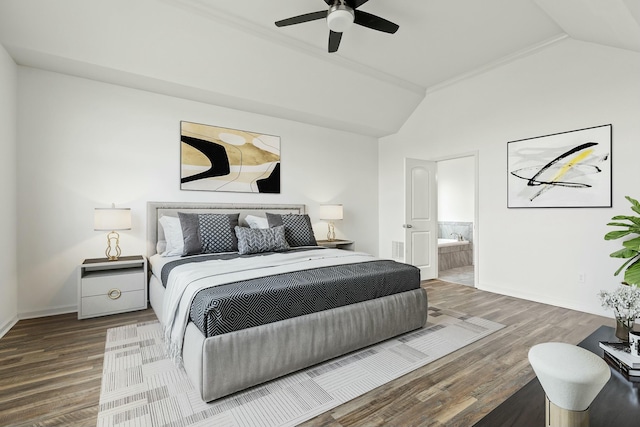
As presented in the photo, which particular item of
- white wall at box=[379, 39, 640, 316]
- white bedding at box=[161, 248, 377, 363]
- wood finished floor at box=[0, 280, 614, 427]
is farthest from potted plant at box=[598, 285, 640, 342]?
white wall at box=[379, 39, 640, 316]

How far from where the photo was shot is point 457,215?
723 centimetres

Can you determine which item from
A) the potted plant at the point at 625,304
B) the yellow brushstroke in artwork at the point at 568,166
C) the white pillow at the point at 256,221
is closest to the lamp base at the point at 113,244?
the white pillow at the point at 256,221

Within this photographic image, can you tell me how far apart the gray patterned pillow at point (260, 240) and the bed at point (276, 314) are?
0.35 metres

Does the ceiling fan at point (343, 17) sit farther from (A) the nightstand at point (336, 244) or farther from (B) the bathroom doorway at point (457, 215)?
(B) the bathroom doorway at point (457, 215)

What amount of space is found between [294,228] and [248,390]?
7.61 ft

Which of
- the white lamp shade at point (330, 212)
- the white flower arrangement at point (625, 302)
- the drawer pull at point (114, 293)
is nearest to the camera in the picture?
the white flower arrangement at point (625, 302)

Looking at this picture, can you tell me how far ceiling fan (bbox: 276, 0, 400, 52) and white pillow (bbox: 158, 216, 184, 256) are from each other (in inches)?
95.2

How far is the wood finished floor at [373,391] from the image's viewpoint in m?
1.69

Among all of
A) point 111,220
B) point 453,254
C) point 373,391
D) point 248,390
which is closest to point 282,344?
point 248,390

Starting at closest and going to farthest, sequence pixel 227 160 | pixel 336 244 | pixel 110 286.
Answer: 1. pixel 110 286
2. pixel 227 160
3. pixel 336 244

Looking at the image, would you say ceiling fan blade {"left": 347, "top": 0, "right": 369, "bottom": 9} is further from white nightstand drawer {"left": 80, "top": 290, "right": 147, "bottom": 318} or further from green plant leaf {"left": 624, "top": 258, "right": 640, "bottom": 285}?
white nightstand drawer {"left": 80, "top": 290, "right": 147, "bottom": 318}

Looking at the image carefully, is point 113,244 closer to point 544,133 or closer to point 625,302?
point 625,302

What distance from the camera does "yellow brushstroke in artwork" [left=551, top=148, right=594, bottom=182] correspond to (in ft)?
11.3

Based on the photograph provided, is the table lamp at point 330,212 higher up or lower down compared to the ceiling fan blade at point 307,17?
lower down
